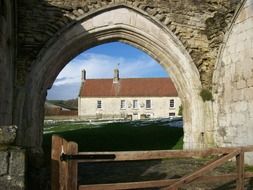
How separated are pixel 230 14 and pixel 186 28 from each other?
102 centimetres

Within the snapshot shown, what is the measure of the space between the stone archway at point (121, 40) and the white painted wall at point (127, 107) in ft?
133

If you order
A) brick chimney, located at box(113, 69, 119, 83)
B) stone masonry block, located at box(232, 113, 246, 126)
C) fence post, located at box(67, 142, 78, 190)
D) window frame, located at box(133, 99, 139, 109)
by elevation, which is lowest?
fence post, located at box(67, 142, 78, 190)

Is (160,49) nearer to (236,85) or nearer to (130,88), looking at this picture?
(236,85)

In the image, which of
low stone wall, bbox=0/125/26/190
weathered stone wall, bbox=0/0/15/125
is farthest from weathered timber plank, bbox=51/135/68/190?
weathered stone wall, bbox=0/0/15/125

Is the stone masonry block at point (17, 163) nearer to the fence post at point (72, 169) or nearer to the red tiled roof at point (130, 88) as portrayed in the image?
the fence post at point (72, 169)

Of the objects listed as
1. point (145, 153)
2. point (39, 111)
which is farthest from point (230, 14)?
point (145, 153)

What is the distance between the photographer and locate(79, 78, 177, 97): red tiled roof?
5000 centimetres

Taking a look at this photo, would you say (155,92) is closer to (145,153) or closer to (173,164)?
(173,164)

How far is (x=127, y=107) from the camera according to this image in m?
50.8

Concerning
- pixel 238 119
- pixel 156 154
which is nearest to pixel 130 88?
pixel 238 119

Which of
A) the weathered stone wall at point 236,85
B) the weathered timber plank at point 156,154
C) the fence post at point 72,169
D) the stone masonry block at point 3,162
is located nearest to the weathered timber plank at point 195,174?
the weathered timber plank at point 156,154

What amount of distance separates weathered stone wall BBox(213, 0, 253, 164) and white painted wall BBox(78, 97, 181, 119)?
134 ft

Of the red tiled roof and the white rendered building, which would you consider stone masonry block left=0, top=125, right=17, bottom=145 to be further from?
the red tiled roof

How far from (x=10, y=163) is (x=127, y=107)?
48003 mm
